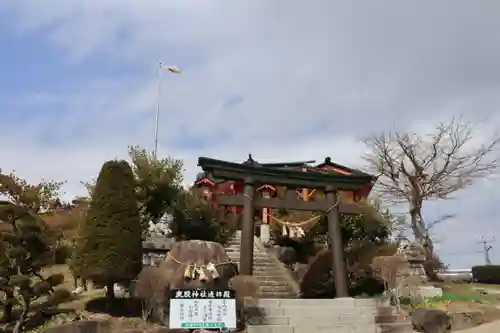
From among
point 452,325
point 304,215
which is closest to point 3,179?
point 304,215

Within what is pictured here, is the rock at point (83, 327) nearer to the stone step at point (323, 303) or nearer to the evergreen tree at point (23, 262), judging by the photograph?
the evergreen tree at point (23, 262)

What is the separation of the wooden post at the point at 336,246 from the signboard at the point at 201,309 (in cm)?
671

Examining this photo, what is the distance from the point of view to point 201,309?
9.29m

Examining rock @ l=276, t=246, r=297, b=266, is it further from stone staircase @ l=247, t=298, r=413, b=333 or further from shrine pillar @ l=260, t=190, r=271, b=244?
stone staircase @ l=247, t=298, r=413, b=333

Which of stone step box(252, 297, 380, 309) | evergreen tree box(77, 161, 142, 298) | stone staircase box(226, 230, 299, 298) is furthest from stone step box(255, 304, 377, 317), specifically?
evergreen tree box(77, 161, 142, 298)

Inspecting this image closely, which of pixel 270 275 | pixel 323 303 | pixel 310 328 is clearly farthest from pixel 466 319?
pixel 270 275

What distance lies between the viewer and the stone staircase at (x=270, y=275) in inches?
714

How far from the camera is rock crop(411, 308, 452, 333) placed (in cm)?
1398

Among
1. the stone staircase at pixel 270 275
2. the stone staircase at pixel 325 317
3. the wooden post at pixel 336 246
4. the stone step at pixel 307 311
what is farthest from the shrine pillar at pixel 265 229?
the stone step at pixel 307 311

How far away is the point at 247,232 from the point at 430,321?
18.6ft

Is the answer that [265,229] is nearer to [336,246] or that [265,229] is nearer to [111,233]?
[336,246]

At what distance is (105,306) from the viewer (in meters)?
14.4

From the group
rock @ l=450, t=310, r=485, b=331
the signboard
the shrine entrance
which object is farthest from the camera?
the shrine entrance

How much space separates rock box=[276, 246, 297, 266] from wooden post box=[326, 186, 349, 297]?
5.86 meters
